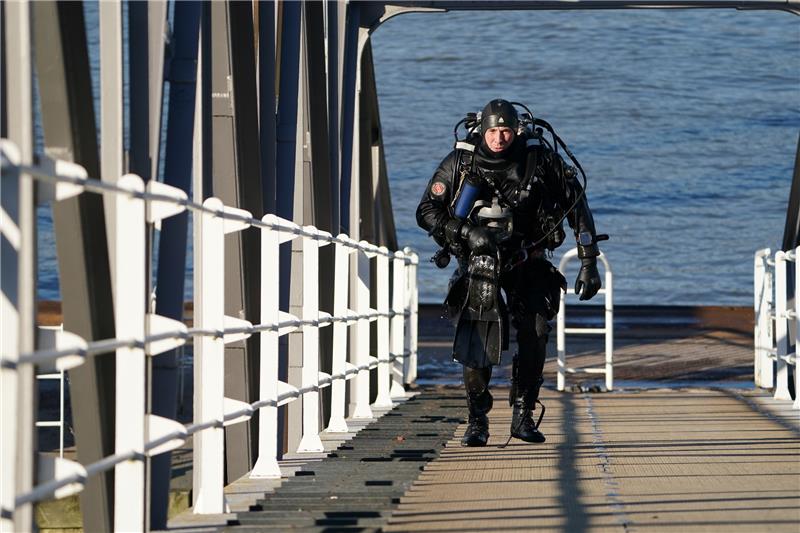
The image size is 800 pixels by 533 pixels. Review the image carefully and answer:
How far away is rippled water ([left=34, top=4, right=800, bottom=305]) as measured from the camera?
57.2 m

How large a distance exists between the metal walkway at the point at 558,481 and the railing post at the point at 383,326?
1.61 metres

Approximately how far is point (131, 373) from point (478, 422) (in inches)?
148

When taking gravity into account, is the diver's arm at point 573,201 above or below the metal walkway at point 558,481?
above

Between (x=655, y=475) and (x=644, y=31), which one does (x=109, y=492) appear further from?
(x=644, y=31)

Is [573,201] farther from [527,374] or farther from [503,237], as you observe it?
[527,374]

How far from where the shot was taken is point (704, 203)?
61781mm

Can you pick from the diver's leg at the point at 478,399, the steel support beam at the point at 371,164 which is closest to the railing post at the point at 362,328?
the diver's leg at the point at 478,399

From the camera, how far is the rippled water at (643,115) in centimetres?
5722

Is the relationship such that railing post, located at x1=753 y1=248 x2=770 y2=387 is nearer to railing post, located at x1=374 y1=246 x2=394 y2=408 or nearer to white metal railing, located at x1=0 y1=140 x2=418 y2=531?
railing post, located at x1=374 y1=246 x2=394 y2=408

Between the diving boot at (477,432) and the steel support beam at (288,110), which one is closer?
the diving boot at (477,432)

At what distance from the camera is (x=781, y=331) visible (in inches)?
462

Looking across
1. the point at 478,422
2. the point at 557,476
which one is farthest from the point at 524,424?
the point at 557,476

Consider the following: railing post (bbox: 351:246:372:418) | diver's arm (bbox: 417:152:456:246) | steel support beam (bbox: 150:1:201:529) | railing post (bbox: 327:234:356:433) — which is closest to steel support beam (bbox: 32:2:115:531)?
steel support beam (bbox: 150:1:201:529)

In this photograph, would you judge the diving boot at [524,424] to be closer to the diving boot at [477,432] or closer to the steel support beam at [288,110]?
the diving boot at [477,432]
